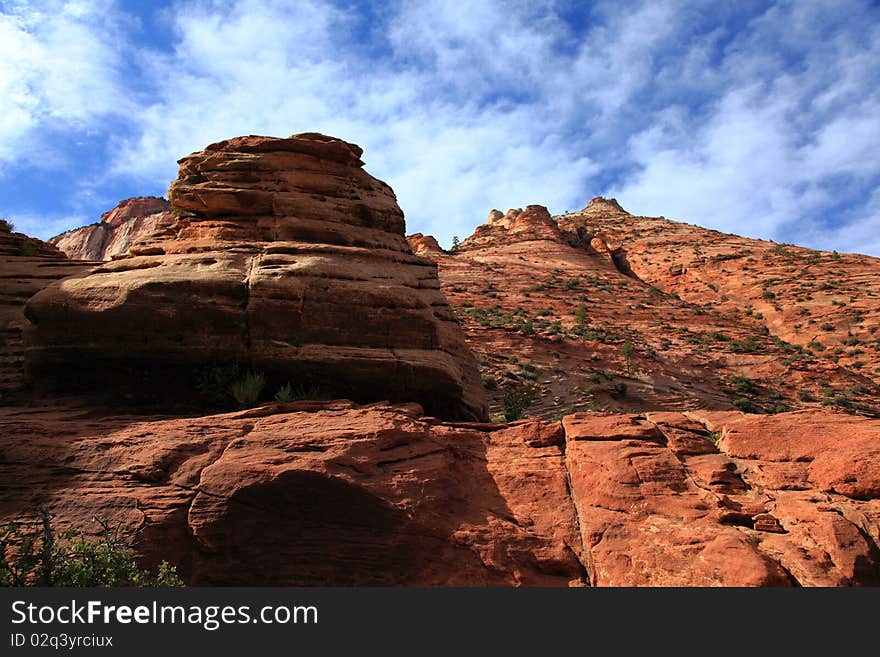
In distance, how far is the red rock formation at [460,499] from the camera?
22.6 feet

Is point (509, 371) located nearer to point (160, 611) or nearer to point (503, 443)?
point (503, 443)

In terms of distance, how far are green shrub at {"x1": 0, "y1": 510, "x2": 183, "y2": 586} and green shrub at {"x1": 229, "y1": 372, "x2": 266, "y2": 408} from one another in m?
2.89

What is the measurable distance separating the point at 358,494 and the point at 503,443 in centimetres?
261

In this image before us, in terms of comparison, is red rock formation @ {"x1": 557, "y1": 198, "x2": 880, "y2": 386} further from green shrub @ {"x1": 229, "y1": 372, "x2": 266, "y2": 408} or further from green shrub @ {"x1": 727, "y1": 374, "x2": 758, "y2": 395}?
green shrub @ {"x1": 229, "y1": 372, "x2": 266, "y2": 408}

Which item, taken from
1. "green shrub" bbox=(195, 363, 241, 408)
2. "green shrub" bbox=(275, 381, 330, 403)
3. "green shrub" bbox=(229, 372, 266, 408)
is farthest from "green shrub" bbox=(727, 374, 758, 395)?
"green shrub" bbox=(195, 363, 241, 408)

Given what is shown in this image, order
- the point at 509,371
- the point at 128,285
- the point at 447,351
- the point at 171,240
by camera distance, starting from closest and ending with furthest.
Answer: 1. the point at 128,285
2. the point at 447,351
3. the point at 171,240
4. the point at 509,371

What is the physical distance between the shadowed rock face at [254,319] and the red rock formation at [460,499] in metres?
1.45

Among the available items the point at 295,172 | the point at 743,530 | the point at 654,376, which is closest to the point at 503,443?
the point at 743,530

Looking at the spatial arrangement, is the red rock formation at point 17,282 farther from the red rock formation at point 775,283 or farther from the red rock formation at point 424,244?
the red rock formation at point 424,244

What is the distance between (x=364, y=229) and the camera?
13.0m

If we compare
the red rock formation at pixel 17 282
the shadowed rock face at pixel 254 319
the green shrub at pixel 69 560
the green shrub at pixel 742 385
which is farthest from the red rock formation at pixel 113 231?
the green shrub at pixel 69 560

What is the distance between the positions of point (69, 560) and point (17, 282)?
8.47m

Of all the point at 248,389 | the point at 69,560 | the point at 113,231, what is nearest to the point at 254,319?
the point at 248,389

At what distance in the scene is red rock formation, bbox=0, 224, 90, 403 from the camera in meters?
10.9
